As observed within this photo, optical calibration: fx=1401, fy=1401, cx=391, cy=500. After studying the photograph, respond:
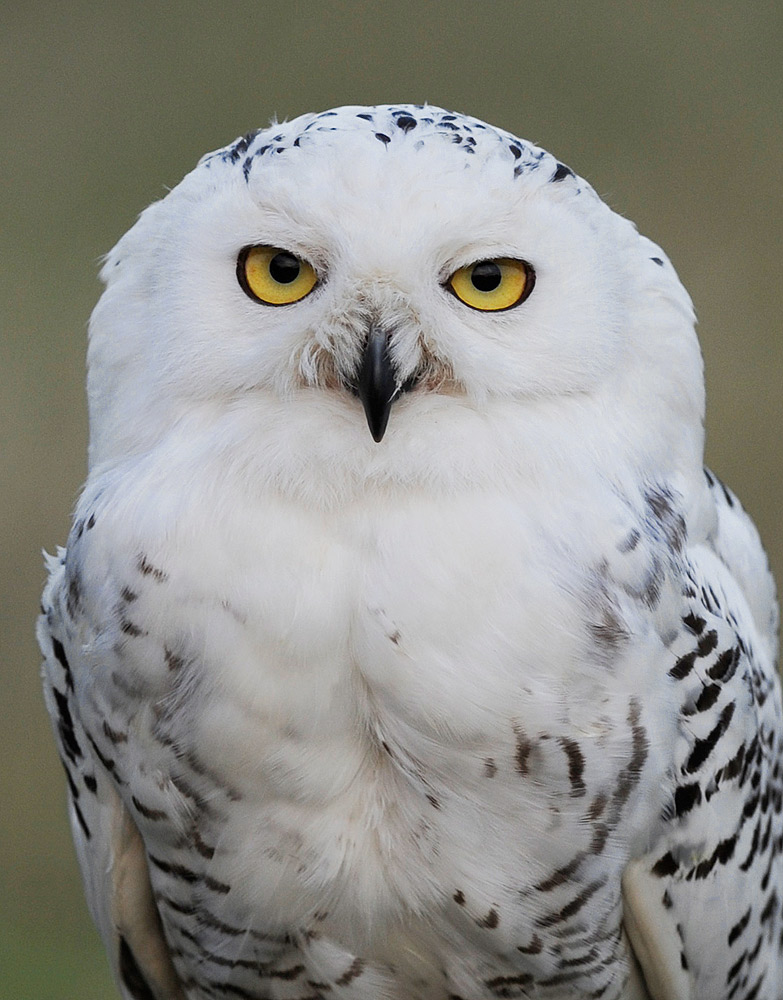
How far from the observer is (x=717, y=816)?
148 centimetres

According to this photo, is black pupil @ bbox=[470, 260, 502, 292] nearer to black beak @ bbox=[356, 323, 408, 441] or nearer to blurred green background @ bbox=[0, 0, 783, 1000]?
black beak @ bbox=[356, 323, 408, 441]

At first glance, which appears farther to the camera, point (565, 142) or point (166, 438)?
point (565, 142)

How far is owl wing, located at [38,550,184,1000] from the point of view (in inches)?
57.9

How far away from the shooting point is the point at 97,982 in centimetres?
279

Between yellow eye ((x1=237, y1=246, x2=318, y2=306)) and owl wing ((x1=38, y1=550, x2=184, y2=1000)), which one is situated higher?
yellow eye ((x1=237, y1=246, x2=318, y2=306))

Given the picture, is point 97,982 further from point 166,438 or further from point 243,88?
point 243,88

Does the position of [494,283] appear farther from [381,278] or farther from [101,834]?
[101,834]

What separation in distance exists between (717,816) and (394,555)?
501 mm

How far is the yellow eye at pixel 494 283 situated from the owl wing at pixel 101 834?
492 mm

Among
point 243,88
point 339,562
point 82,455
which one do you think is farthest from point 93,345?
point 243,88

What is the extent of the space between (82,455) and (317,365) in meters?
2.25

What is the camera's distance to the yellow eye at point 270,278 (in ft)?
4.13

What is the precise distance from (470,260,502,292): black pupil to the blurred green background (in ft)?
6.53

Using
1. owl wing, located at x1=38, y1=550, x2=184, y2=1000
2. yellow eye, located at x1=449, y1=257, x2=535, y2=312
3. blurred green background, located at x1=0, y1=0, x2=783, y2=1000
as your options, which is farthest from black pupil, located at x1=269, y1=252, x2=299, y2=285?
blurred green background, located at x1=0, y1=0, x2=783, y2=1000
